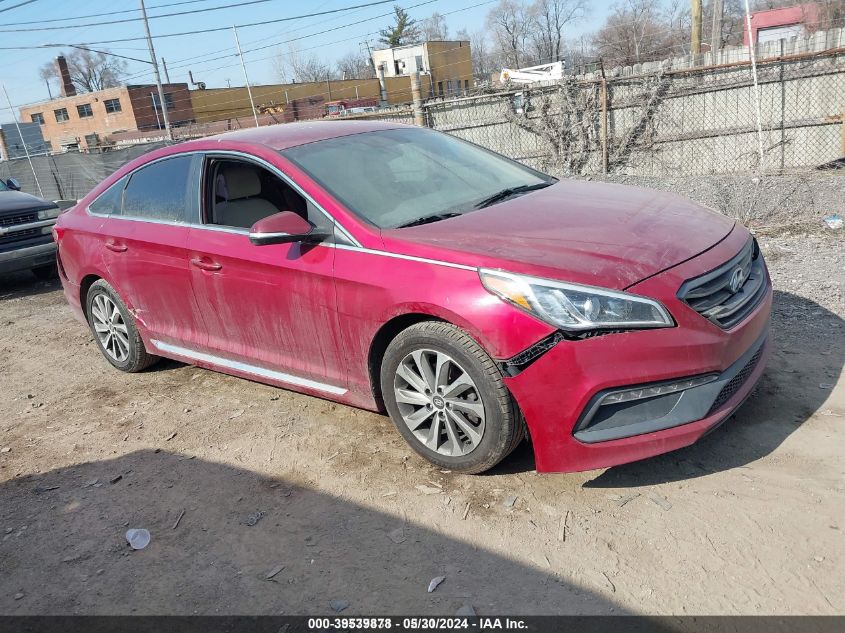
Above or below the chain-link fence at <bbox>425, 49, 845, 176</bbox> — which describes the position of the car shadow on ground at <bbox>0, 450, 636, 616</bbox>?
below

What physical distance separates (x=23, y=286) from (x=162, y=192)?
6312 millimetres

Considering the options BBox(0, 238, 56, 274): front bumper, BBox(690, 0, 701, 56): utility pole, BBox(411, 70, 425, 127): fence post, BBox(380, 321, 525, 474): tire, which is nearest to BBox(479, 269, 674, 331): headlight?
BBox(380, 321, 525, 474): tire

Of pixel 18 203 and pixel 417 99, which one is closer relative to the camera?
pixel 18 203

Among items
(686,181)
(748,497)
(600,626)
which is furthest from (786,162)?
(600,626)

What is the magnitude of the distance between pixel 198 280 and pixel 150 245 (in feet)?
1.86

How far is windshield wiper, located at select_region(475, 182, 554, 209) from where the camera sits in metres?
3.78

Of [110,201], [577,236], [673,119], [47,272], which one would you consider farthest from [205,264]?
[673,119]

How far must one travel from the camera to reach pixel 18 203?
897 cm

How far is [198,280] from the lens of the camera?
166 inches

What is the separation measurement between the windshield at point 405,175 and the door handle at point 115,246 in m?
1.63

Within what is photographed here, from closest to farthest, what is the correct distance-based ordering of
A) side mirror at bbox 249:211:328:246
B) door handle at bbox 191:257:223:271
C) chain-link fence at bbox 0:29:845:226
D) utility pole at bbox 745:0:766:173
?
side mirror at bbox 249:211:328:246
door handle at bbox 191:257:223:271
utility pole at bbox 745:0:766:173
chain-link fence at bbox 0:29:845:226

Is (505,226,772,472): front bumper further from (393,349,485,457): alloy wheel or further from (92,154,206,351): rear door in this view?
(92,154,206,351): rear door

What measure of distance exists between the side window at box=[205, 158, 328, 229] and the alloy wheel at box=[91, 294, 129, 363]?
1461 mm

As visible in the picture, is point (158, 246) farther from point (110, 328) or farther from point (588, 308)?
point (588, 308)
